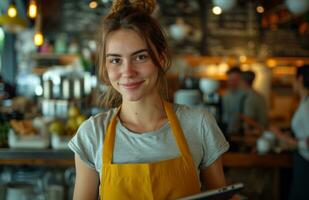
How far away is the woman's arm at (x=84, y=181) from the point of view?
144 cm

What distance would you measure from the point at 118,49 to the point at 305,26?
573cm

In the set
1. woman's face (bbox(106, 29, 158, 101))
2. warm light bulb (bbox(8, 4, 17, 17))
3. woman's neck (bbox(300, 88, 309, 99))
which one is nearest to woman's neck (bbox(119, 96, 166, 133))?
woman's face (bbox(106, 29, 158, 101))

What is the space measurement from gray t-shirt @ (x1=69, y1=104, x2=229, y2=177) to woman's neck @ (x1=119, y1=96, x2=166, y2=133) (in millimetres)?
33

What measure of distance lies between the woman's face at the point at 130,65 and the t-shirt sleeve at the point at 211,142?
0.24 m

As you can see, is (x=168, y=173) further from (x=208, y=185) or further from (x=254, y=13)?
(x=254, y=13)

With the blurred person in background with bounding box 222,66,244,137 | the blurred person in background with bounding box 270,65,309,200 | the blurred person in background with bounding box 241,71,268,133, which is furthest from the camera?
the blurred person in background with bounding box 222,66,244,137

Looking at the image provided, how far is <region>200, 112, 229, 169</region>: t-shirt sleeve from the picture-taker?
1.44 m

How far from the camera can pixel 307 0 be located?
3.27m

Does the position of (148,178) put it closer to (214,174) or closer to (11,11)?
(214,174)

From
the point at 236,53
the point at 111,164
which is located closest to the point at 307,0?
the point at 111,164

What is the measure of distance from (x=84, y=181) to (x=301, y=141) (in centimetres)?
194

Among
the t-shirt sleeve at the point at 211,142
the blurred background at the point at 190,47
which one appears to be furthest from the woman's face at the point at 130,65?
the blurred background at the point at 190,47

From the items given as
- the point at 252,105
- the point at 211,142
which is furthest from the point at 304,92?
the point at 211,142

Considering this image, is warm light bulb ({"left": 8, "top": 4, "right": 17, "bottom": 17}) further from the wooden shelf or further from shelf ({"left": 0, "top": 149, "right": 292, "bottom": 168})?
the wooden shelf
